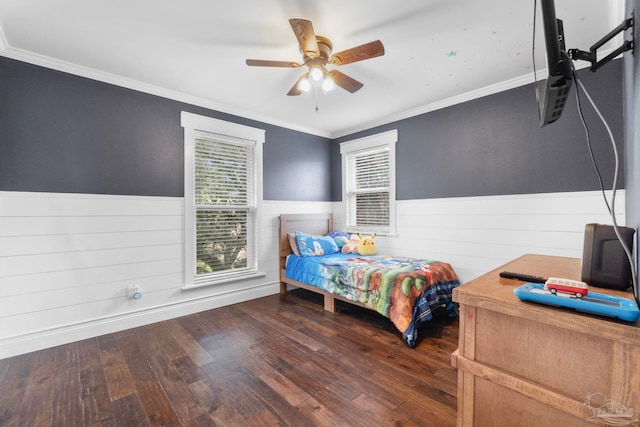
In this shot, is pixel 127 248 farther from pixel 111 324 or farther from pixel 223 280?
pixel 223 280

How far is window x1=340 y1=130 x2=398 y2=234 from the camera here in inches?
152

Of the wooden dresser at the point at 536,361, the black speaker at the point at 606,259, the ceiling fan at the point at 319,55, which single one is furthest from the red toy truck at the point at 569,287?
the ceiling fan at the point at 319,55

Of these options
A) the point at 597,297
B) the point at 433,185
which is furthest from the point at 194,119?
the point at 597,297

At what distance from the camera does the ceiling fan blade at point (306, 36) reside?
66.1 inches

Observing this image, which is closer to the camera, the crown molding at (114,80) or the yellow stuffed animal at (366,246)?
the crown molding at (114,80)

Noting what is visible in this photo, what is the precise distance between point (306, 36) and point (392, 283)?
2.13 meters

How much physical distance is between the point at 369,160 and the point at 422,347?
2705 mm

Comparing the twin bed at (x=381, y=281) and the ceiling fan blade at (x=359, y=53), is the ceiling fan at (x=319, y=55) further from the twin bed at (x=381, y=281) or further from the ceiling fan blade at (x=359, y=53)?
the twin bed at (x=381, y=281)

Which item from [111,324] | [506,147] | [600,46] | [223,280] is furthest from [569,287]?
[111,324]

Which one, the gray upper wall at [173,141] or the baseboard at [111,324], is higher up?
the gray upper wall at [173,141]

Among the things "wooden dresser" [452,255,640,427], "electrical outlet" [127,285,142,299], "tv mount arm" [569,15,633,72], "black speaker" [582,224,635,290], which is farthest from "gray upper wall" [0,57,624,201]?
"wooden dresser" [452,255,640,427]

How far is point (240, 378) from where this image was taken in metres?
1.96

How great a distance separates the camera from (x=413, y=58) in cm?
241

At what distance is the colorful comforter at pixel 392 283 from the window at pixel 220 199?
0.90m
